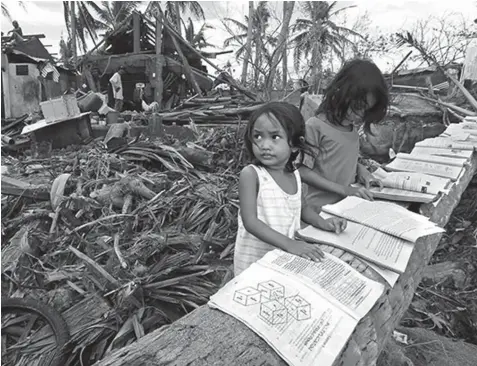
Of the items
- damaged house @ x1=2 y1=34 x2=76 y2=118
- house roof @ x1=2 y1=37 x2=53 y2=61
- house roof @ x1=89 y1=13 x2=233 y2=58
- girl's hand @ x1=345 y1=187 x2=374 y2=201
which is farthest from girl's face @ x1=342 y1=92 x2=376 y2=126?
house roof @ x1=2 y1=37 x2=53 y2=61

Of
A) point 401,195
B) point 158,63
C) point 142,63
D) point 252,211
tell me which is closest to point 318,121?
point 401,195

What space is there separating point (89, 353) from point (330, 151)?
6.32 ft

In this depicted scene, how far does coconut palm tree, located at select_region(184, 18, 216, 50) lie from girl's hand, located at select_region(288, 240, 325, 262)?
23.4m

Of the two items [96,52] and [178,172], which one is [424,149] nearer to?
[178,172]

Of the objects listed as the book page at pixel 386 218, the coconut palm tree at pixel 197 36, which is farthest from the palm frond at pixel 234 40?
the book page at pixel 386 218

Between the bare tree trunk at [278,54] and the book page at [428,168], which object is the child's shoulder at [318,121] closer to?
the book page at [428,168]

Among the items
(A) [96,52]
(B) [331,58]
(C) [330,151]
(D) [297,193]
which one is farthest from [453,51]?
(A) [96,52]

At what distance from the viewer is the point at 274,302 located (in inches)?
44.2

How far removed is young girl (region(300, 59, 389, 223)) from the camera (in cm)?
220

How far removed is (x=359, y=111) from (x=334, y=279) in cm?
127

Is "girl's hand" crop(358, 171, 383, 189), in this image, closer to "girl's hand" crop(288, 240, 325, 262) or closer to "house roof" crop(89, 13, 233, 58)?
"girl's hand" crop(288, 240, 325, 262)

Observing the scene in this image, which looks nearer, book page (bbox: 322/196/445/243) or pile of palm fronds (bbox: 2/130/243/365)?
book page (bbox: 322/196/445/243)

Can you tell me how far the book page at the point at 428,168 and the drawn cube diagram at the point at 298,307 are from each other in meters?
2.34

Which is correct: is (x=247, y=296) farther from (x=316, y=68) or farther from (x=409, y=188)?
(x=316, y=68)
